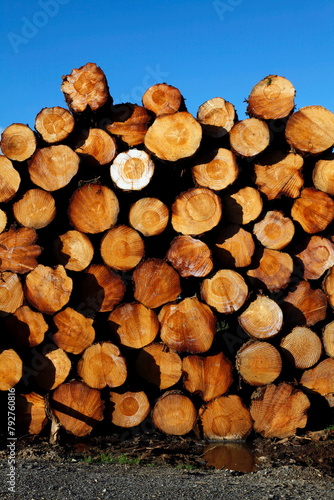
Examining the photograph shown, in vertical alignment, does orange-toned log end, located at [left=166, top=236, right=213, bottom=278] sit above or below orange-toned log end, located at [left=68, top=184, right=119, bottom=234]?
below

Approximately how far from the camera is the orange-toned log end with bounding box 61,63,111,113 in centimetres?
563

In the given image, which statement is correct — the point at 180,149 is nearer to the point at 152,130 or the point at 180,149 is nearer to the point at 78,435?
the point at 152,130

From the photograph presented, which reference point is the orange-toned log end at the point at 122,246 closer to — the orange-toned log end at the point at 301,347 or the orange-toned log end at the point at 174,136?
the orange-toned log end at the point at 174,136

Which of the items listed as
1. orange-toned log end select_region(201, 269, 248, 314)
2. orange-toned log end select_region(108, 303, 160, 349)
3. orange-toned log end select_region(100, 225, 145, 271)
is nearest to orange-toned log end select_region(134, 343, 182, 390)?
orange-toned log end select_region(108, 303, 160, 349)

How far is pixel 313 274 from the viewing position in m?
5.86

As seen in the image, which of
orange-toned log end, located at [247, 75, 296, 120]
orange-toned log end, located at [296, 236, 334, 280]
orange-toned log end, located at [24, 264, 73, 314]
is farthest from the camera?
orange-toned log end, located at [296, 236, 334, 280]

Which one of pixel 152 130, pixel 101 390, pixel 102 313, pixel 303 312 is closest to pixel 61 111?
pixel 152 130

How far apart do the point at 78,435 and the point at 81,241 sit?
2.01 m

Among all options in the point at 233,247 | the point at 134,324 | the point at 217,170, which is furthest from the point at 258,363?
the point at 217,170

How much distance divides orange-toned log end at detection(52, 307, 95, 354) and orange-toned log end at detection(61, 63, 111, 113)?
2.15m

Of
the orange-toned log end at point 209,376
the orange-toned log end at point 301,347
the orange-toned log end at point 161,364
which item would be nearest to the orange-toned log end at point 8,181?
the orange-toned log end at point 161,364

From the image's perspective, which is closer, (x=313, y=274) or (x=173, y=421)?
(x=173, y=421)

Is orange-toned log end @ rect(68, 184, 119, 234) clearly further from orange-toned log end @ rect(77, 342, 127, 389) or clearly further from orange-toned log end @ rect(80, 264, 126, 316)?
orange-toned log end @ rect(77, 342, 127, 389)

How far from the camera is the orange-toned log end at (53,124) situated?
561 cm
